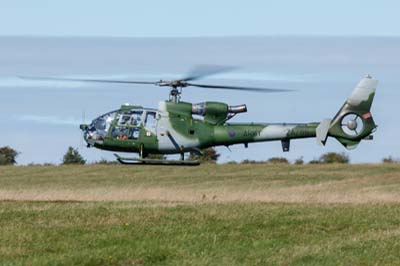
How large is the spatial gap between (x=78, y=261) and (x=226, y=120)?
1835 centimetres

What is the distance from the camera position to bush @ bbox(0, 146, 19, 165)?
7193 cm

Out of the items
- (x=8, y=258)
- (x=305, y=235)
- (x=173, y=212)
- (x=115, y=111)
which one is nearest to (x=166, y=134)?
(x=115, y=111)

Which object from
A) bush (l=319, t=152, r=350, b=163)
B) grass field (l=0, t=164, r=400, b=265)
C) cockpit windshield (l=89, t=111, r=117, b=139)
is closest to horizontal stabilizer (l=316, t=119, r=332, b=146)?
cockpit windshield (l=89, t=111, r=117, b=139)

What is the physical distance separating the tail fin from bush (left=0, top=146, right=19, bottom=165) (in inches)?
1499

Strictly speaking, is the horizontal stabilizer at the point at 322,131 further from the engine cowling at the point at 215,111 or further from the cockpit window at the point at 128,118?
the cockpit window at the point at 128,118

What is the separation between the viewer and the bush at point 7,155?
7193 cm

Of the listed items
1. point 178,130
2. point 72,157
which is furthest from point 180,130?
point 72,157

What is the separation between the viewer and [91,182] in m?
47.7

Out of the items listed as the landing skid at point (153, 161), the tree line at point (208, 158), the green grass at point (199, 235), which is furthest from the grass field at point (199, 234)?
the tree line at point (208, 158)

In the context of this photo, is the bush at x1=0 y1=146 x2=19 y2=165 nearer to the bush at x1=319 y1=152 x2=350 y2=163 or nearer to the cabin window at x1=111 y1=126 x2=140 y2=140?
the bush at x1=319 y1=152 x2=350 y2=163

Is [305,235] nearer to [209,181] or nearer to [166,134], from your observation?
[166,134]

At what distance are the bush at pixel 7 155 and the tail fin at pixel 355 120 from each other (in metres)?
38.1

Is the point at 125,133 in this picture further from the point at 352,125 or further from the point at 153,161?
the point at 352,125

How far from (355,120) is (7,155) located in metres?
40.6
